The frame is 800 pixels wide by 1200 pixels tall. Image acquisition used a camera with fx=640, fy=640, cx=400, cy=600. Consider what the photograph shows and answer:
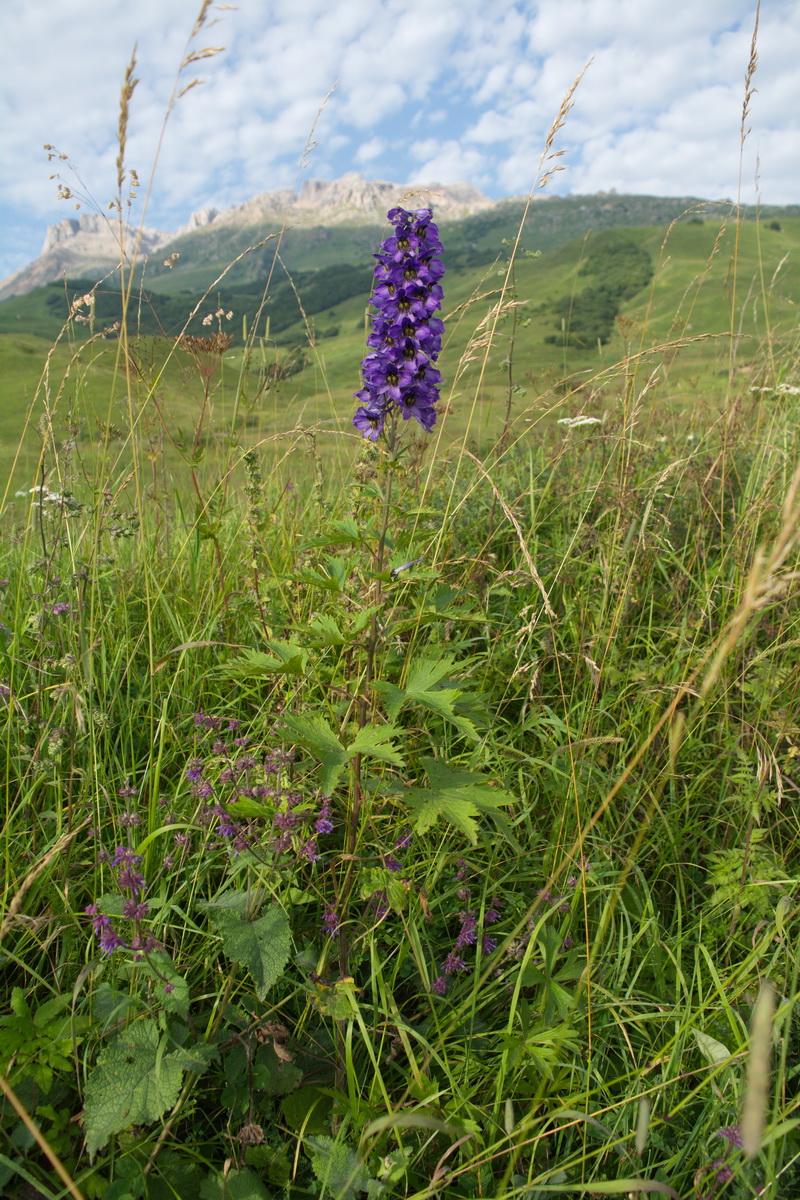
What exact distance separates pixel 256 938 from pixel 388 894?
0.39m

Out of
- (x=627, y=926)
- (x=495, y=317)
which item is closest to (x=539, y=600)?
(x=495, y=317)

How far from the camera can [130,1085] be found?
162 cm

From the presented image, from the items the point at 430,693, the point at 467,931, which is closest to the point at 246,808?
the point at 430,693

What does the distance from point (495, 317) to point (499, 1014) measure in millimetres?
2757

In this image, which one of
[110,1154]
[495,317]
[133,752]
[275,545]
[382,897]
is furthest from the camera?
[275,545]

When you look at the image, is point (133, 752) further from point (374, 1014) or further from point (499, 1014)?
point (499, 1014)

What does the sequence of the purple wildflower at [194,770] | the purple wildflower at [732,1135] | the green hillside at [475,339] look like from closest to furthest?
the purple wildflower at [732,1135], the purple wildflower at [194,770], the green hillside at [475,339]

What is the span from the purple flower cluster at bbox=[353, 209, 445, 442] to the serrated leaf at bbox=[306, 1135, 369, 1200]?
2173 mm

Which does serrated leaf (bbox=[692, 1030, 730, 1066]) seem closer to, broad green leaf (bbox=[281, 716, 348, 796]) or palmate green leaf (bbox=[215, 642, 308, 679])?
broad green leaf (bbox=[281, 716, 348, 796])

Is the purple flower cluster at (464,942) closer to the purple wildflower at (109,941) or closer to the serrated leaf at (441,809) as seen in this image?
the serrated leaf at (441,809)

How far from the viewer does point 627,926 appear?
2230mm

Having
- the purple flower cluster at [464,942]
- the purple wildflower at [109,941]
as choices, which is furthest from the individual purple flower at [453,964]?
the purple wildflower at [109,941]

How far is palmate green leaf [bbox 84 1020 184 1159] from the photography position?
1.56 m

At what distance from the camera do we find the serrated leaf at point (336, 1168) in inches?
62.8
